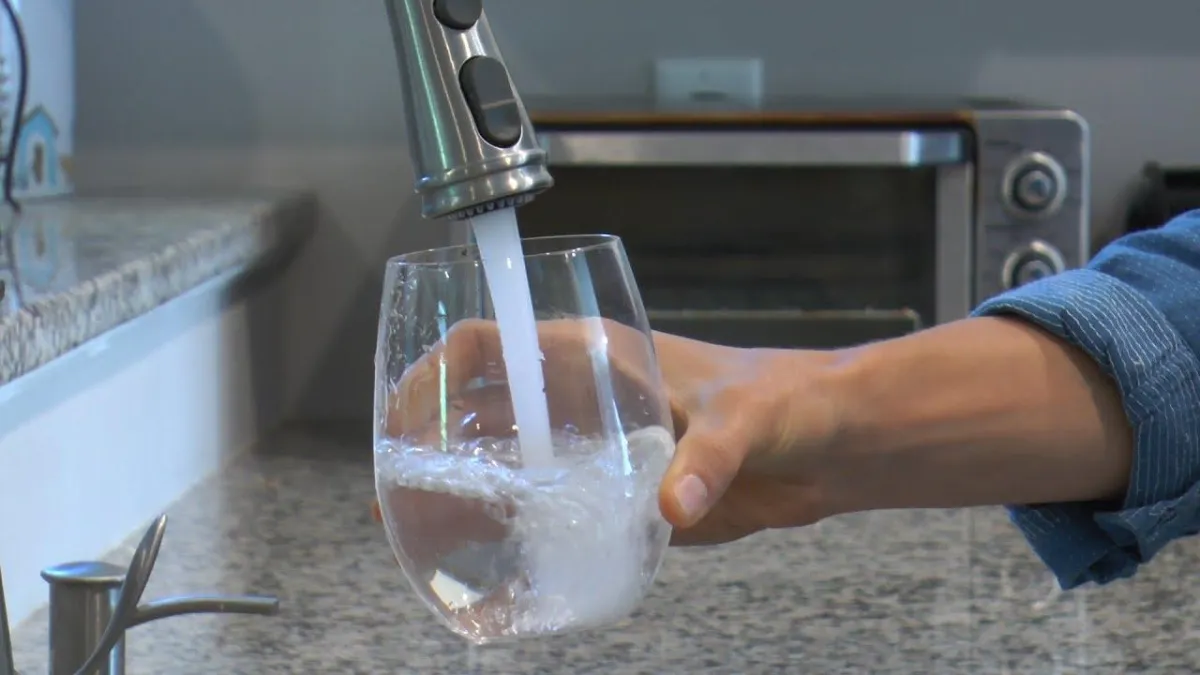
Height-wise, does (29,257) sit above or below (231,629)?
above

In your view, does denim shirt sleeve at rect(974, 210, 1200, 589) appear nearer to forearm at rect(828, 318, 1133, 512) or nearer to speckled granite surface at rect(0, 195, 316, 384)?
forearm at rect(828, 318, 1133, 512)

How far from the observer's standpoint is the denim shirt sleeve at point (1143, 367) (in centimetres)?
68

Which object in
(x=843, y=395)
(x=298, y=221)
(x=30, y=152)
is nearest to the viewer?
(x=843, y=395)

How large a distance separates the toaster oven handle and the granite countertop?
28 centimetres

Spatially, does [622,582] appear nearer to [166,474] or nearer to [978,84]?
[166,474]

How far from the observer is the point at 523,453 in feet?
1.46

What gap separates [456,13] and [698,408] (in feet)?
0.84

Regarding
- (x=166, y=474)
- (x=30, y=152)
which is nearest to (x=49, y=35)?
(x=30, y=152)

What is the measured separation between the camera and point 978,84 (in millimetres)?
1521

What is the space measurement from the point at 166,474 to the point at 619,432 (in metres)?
0.69

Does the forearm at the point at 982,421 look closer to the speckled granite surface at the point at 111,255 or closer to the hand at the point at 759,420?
the hand at the point at 759,420

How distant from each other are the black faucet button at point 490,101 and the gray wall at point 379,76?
3.68ft

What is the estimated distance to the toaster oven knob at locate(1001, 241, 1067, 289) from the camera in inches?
45.4

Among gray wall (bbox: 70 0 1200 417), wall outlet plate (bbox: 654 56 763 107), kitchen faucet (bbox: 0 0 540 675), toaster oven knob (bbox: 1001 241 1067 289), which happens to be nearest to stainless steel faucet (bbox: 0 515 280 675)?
kitchen faucet (bbox: 0 0 540 675)
